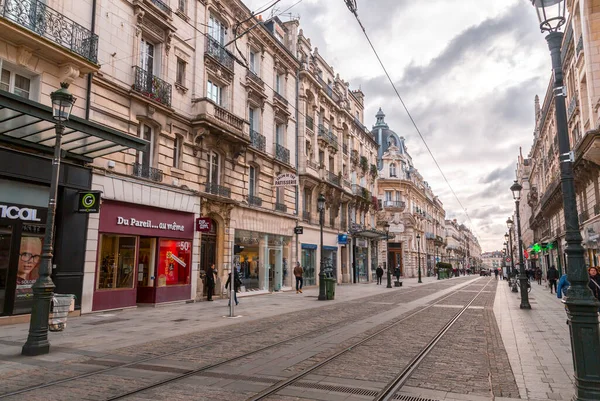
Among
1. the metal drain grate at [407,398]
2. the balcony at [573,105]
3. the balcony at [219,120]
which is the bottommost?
the metal drain grate at [407,398]

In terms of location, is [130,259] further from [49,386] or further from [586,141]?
[586,141]

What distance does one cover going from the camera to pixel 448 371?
6828mm

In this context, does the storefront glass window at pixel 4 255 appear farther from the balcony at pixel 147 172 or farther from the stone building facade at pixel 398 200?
the stone building facade at pixel 398 200

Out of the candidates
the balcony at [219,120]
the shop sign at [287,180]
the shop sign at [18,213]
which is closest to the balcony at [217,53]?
the balcony at [219,120]

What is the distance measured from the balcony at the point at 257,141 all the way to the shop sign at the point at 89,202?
36.2ft

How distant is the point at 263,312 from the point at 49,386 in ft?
31.2

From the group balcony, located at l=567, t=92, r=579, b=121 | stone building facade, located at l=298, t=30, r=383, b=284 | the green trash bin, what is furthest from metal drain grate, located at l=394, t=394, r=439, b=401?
balcony, located at l=567, t=92, r=579, b=121

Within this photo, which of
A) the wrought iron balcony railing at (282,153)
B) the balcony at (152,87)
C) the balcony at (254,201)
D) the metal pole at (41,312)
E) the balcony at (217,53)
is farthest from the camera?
the wrought iron balcony railing at (282,153)

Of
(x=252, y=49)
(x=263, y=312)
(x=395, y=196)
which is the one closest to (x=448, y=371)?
(x=263, y=312)

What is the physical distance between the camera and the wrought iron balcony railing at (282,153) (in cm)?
2598

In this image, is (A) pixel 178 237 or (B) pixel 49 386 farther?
(A) pixel 178 237

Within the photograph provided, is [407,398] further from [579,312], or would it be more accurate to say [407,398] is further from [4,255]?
[4,255]

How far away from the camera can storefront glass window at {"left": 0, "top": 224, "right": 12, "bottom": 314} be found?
36.6 ft

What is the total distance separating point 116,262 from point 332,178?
Answer: 21.2 m
